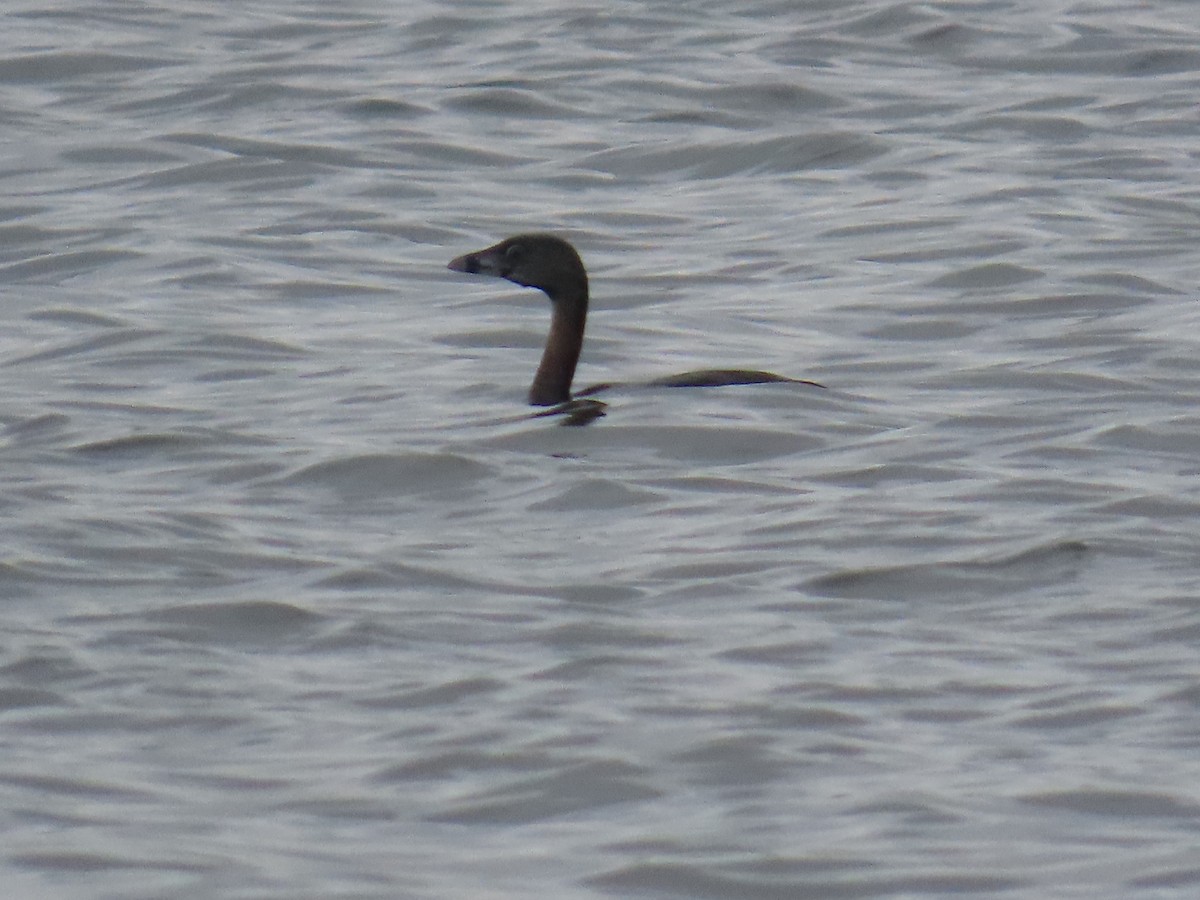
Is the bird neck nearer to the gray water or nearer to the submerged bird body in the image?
the submerged bird body

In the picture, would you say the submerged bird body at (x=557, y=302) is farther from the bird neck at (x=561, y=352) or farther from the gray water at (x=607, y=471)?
the gray water at (x=607, y=471)

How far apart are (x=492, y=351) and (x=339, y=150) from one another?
15.5 ft

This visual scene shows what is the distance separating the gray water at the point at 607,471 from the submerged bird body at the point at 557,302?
122mm

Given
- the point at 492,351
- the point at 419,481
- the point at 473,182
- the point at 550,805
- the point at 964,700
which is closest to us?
the point at 550,805

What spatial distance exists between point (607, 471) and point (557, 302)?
1.46 metres

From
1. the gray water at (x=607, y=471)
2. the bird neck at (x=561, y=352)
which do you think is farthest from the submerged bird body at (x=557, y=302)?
the gray water at (x=607, y=471)

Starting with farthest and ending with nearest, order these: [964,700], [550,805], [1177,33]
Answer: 1. [1177,33]
2. [964,700]
3. [550,805]

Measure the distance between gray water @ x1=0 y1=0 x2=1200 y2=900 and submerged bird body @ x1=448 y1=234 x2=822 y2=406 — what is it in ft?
0.40

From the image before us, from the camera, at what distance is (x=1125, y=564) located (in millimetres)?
8773

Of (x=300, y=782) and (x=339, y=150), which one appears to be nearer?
(x=300, y=782)

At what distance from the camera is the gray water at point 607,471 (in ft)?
21.6

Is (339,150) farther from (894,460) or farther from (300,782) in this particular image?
(300,782)

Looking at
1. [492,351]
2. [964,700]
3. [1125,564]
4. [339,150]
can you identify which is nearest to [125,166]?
[339,150]

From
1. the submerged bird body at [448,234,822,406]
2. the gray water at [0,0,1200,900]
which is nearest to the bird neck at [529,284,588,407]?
the submerged bird body at [448,234,822,406]
